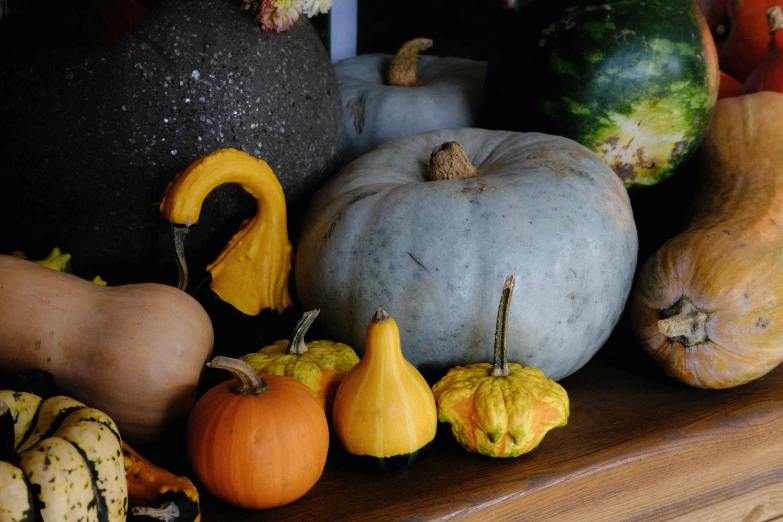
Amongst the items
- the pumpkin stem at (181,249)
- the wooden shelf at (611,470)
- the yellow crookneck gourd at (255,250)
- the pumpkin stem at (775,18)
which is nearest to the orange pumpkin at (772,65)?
the pumpkin stem at (775,18)

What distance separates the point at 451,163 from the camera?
102cm

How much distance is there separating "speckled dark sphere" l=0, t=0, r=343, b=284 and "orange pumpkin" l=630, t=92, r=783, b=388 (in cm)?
61

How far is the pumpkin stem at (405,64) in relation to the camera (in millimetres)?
1484

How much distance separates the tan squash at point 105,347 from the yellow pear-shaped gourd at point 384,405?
0.65 ft

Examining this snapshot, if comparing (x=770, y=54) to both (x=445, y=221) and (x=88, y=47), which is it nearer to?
(x=445, y=221)

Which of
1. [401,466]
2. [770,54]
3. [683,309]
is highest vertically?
[770,54]

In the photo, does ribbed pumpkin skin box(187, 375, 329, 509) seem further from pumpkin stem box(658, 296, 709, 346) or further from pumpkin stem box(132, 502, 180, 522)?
pumpkin stem box(658, 296, 709, 346)

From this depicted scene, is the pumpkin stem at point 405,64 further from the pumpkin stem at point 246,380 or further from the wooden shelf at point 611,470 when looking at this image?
the pumpkin stem at point 246,380

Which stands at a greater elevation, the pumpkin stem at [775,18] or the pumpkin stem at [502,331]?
the pumpkin stem at [775,18]

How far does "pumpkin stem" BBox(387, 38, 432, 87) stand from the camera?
58.4 inches

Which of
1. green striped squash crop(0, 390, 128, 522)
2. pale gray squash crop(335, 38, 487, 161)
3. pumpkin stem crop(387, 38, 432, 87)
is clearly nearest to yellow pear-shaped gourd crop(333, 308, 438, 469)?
green striped squash crop(0, 390, 128, 522)

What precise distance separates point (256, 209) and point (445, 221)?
1.06 feet

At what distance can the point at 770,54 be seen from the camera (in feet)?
4.85

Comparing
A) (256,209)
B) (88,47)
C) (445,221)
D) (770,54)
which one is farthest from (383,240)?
(770,54)
